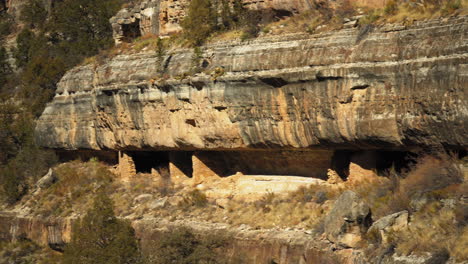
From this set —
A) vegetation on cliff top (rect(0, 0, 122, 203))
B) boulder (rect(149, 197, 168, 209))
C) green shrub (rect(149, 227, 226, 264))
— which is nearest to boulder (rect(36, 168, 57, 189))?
vegetation on cliff top (rect(0, 0, 122, 203))

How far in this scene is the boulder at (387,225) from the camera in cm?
1841

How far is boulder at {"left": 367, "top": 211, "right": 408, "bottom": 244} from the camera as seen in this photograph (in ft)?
60.4

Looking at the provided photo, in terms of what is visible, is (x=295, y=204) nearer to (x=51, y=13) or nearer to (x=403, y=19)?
(x=403, y=19)

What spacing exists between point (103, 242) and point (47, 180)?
8854 mm

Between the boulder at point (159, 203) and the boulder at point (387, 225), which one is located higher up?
the boulder at point (387, 225)

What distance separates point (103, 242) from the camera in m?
24.8

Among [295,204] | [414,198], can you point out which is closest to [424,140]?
[414,198]

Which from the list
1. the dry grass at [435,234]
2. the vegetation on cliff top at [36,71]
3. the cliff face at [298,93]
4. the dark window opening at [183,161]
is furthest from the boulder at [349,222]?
the vegetation on cliff top at [36,71]

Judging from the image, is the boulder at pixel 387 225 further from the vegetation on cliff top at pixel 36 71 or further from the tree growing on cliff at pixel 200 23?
the vegetation on cliff top at pixel 36 71

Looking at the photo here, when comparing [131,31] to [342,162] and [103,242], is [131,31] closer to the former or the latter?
[103,242]

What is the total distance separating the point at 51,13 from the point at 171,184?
2411 centimetres

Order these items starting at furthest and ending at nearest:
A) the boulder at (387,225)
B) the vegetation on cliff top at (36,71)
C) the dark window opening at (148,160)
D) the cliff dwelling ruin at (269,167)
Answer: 1. the vegetation on cliff top at (36,71)
2. the dark window opening at (148,160)
3. the cliff dwelling ruin at (269,167)
4. the boulder at (387,225)

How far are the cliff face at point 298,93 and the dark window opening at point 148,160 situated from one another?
4.77 ft

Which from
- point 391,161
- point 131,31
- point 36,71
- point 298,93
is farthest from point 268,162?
point 36,71
